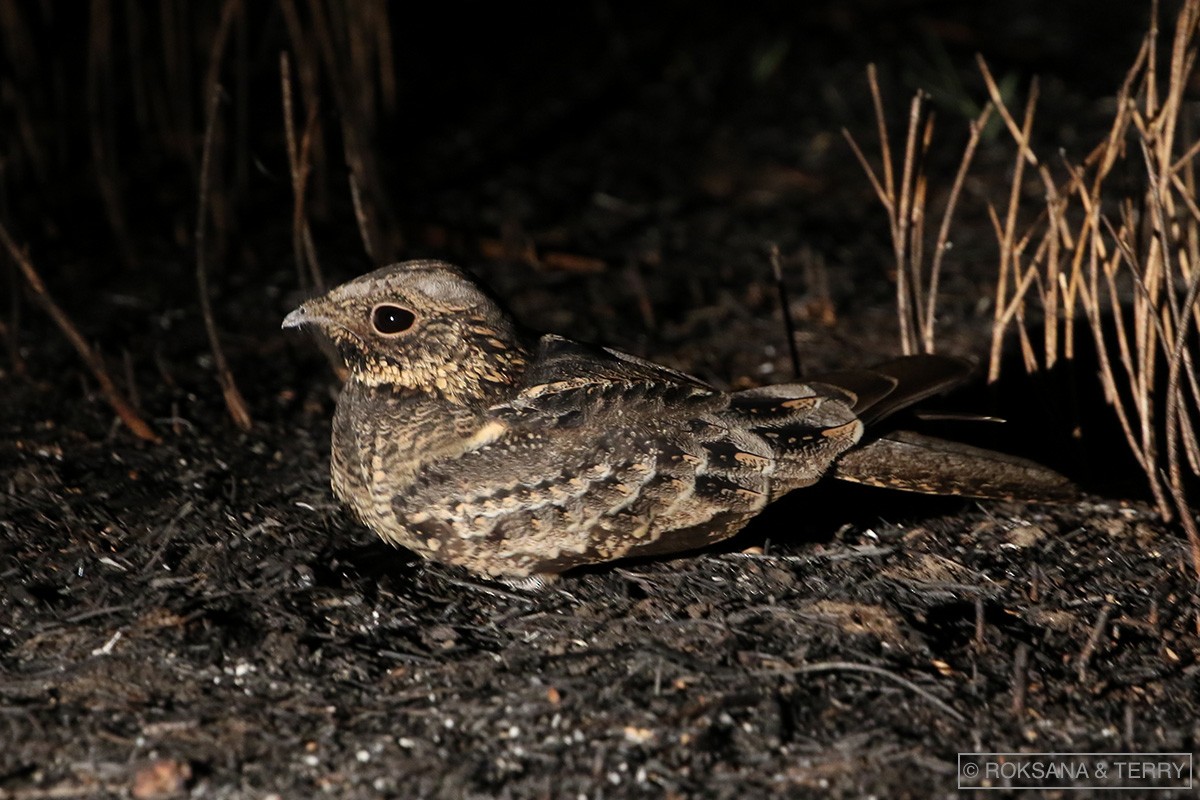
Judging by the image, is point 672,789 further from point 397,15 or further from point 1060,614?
point 397,15

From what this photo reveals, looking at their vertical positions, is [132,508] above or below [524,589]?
above

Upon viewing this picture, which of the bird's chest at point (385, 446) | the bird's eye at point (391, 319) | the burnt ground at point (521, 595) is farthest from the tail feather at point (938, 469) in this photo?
the bird's eye at point (391, 319)

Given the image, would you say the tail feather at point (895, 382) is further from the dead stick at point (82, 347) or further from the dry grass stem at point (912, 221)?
the dead stick at point (82, 347)

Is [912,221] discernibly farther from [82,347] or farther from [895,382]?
[82,347]

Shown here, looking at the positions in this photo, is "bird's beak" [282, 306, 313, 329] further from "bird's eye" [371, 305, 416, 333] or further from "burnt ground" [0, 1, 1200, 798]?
"burnt ground" [0, 1, 1200, 798]

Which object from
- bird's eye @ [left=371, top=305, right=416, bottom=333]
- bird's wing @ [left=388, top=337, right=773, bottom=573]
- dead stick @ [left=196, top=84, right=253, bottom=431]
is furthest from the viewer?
dead stick @ [left=196, top=84, right=253, bottom=431]

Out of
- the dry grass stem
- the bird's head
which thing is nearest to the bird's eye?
the bird's head

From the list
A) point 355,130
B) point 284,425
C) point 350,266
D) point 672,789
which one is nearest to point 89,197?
point 350,266
